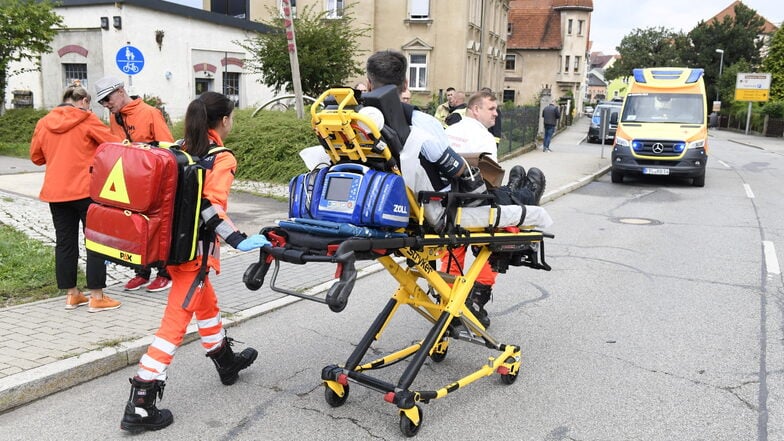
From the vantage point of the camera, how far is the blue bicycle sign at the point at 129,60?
12.1 metres

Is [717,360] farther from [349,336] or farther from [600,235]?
[600,235]

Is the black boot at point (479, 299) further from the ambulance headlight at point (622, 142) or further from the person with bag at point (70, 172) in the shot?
the ambulance headlight at point (622, 142)

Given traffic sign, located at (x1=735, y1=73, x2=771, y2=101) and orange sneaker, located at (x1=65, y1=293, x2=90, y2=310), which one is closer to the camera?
orange sneaker, located at (x1=65, y1=293, x2=90, y2=310)

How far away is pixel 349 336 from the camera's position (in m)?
5.45

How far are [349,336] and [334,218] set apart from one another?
7.24 ft

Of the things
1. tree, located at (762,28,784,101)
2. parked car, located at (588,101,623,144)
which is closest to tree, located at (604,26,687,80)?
tree, located at (762,28,784,101)

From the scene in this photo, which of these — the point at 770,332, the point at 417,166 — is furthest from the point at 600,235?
the point at 417,166

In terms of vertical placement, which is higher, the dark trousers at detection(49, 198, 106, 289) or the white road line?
the dark trousers at detection(49, 198, 106, 289)

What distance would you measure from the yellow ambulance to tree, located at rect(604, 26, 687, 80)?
243 feet

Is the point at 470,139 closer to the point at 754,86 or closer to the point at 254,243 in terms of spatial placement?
the point at 254,243

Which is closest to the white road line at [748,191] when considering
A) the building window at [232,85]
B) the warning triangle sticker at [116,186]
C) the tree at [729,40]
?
the warning triangle sticker at [116,186]

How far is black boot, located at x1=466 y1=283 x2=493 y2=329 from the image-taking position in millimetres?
5391

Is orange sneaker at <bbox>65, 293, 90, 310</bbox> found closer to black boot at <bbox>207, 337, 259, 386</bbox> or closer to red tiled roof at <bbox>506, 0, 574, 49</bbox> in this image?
black boot at <bbox>207, 337, 259, 386</bbox>

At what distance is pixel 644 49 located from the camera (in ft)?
297
